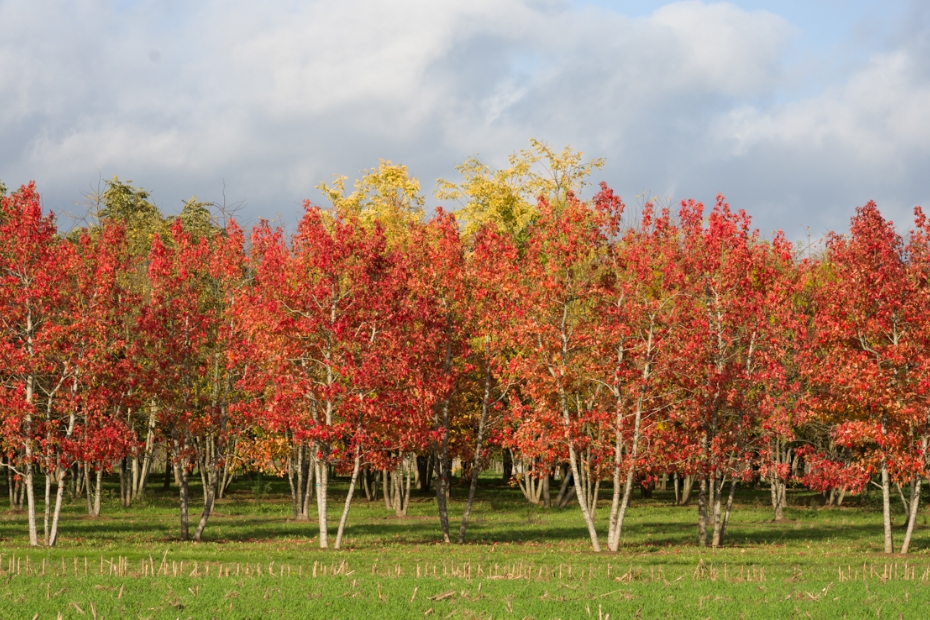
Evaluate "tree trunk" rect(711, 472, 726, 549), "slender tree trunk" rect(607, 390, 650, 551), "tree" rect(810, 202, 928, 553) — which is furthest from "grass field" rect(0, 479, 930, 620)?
"tree" rect(810, 202, 928, 553)

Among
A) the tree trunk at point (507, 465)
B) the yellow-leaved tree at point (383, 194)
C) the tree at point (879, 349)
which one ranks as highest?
the yellow-leaved tree at point (383, 194)

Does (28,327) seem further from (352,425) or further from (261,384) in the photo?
(352,425)

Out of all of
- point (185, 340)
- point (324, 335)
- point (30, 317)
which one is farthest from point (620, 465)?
point (30, 317)

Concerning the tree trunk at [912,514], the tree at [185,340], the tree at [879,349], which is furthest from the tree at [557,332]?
the tree at [185,340]

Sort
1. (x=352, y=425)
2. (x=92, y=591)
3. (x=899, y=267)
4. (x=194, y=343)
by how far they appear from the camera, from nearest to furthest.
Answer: (x=92, y=591) → (x=899, y=267) → (x=352, y=425) → (x=194, y=343)

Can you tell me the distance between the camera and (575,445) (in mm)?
31078

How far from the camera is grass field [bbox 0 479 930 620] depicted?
16594 millimetres

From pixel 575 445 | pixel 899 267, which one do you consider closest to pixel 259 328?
pixel 575 445

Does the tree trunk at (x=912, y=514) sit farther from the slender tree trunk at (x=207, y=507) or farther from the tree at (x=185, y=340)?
the slender tree trunk at (x=207, y=507)

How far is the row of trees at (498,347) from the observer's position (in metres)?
30.0

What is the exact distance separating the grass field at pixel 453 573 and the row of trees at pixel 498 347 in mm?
2351

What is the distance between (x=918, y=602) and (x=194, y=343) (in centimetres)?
2553

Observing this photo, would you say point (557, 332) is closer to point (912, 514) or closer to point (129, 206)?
point (912, 514)

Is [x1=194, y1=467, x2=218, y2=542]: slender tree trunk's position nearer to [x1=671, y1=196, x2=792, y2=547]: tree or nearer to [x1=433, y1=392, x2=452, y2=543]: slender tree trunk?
[x1=433, y1=392, x2=452, y2=543]: slender tree trunk
